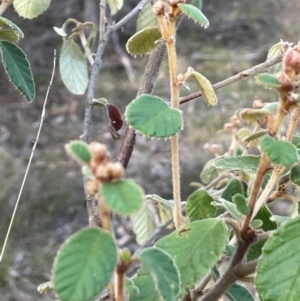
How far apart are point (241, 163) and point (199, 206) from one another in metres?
0.08

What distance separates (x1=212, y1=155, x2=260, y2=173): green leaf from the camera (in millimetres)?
499

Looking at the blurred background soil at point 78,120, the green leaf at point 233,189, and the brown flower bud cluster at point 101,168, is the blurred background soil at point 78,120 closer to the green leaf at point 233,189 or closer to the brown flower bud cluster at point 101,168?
the green leaf at point 233,189

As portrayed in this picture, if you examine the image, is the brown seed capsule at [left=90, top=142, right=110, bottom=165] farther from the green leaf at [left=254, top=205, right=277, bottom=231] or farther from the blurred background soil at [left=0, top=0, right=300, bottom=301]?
the blurred background soil at [left=0, top=0, right=300, bottom=301]

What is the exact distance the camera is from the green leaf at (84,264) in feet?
0.98

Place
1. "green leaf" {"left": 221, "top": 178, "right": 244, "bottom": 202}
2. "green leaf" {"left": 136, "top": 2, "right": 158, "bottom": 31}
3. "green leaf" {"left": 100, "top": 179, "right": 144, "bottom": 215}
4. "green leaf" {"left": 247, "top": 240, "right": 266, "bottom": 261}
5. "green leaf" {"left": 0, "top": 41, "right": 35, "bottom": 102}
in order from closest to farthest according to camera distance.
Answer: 1. "green leaf" {"left": 100, "top": 179, "right": 144, "bottom": 215}
2. "green leaf" {"left": 247, "top": 240, "right": 266, "bottom": 261}
3. "green leaf" {"left": 0, "top": 41, "right": 35, "bottom": 102}
4. "green leaf" {"left": 221, "top": 178, "right": 244, "bottom": 202}
5. "green leaf" {"left": 136, "top": 2, "right": 158, "bottom": 31}

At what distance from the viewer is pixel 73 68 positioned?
0.91m

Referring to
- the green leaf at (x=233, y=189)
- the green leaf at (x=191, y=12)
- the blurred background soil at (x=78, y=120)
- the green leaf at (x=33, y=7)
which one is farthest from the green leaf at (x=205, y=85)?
the blurred background soil at (x=78, y=120)

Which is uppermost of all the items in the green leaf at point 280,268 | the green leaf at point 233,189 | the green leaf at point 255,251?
the green leaf at point 280,268

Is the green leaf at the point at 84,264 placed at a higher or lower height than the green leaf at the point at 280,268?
higher

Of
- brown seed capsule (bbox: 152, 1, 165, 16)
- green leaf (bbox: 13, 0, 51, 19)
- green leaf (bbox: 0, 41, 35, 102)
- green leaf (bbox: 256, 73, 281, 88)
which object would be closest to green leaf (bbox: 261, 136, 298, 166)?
green leaf (bbox: 256, 73, 281, 88)

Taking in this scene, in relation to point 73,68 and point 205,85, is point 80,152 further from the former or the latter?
point 73,68

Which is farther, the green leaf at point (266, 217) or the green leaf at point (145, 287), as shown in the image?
the green leaf at point (266, 217)

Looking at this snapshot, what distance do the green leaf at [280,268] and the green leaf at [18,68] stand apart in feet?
1.20

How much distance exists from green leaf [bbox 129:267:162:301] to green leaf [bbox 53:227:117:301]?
125 mm
